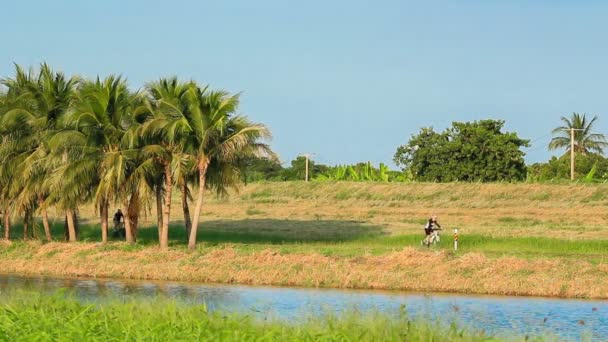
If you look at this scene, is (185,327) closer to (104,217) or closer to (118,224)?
(104,217)

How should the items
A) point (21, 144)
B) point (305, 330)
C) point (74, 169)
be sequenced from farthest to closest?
1. point (21, 144)
2. point (74, 169)
3. point (305, 330)

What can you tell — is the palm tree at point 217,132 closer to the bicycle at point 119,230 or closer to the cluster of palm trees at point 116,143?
the cluster of palm trees at point 116,143

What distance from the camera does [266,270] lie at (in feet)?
109

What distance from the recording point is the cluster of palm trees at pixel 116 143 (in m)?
38.7

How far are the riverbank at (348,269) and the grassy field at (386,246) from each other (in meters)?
0.04

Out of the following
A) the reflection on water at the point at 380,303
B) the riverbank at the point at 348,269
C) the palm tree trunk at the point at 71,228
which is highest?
the palm tree trunk at the point at 71,228

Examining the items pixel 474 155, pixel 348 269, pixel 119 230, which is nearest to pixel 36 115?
pixel 119 230

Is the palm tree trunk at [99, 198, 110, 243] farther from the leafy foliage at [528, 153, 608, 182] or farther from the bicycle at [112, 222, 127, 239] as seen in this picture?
the leafy foliage at [528, 153, 608, 182]

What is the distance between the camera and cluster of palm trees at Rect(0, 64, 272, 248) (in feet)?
127

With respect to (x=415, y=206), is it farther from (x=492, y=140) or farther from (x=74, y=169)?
(x=74, y=169)

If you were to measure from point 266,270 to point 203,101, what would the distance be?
318 inches

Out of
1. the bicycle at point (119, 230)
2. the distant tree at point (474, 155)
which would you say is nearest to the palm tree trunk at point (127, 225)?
the bicycle at point (119, 230)

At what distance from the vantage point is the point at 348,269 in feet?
106

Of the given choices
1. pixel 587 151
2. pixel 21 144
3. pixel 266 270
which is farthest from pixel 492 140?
pixel 266 270
